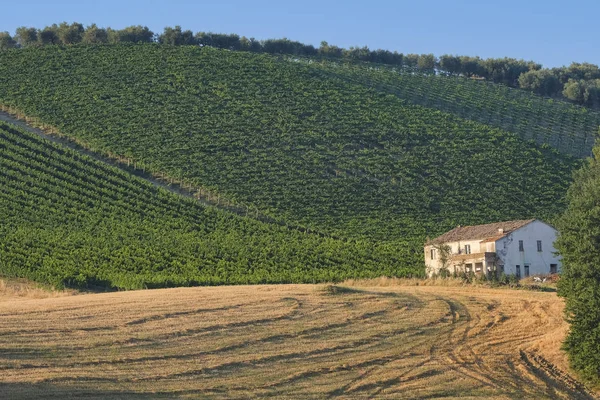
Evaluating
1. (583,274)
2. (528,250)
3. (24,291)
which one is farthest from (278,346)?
(528,250)

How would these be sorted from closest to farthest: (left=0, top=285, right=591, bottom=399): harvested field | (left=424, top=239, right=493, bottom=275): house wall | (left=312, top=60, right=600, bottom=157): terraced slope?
(left=0, top=285, right=591, bottom=399): harvested field < (left=424, top=239, right=493, bottom=275): house wall < (left=312, top=60, right=600, bottom=157): terraced slope

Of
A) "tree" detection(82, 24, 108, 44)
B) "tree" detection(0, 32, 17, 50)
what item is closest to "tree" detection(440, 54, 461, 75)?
"tree" detection(82, 24, 108, 44)

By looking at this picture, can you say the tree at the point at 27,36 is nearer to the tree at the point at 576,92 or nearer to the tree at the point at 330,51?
the tree at the point at 330,51

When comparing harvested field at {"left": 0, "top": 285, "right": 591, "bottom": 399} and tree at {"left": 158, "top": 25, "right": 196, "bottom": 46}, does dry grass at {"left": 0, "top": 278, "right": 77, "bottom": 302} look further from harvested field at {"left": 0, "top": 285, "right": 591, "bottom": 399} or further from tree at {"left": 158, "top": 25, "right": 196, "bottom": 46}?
tree at {"left": 158, "top": 25, "right": 196, "bottom": 46}

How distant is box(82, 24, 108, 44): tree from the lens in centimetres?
12425

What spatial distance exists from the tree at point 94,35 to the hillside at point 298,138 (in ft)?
31.2

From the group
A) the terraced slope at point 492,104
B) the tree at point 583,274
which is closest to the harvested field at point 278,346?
the tree at point 583,274

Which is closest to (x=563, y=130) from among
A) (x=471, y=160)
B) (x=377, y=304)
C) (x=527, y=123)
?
(x=527, y=123)

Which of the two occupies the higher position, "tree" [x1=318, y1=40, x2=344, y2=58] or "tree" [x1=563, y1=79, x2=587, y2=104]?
"tree" [x1=318, y1=40, x2=344, y2=58]

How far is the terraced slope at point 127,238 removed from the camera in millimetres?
47328

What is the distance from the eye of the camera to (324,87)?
104438 mm

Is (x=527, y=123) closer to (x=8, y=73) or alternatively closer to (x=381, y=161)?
(x=381, y=161)

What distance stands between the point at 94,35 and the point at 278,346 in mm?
106695

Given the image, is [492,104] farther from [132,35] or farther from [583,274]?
[583,274]
